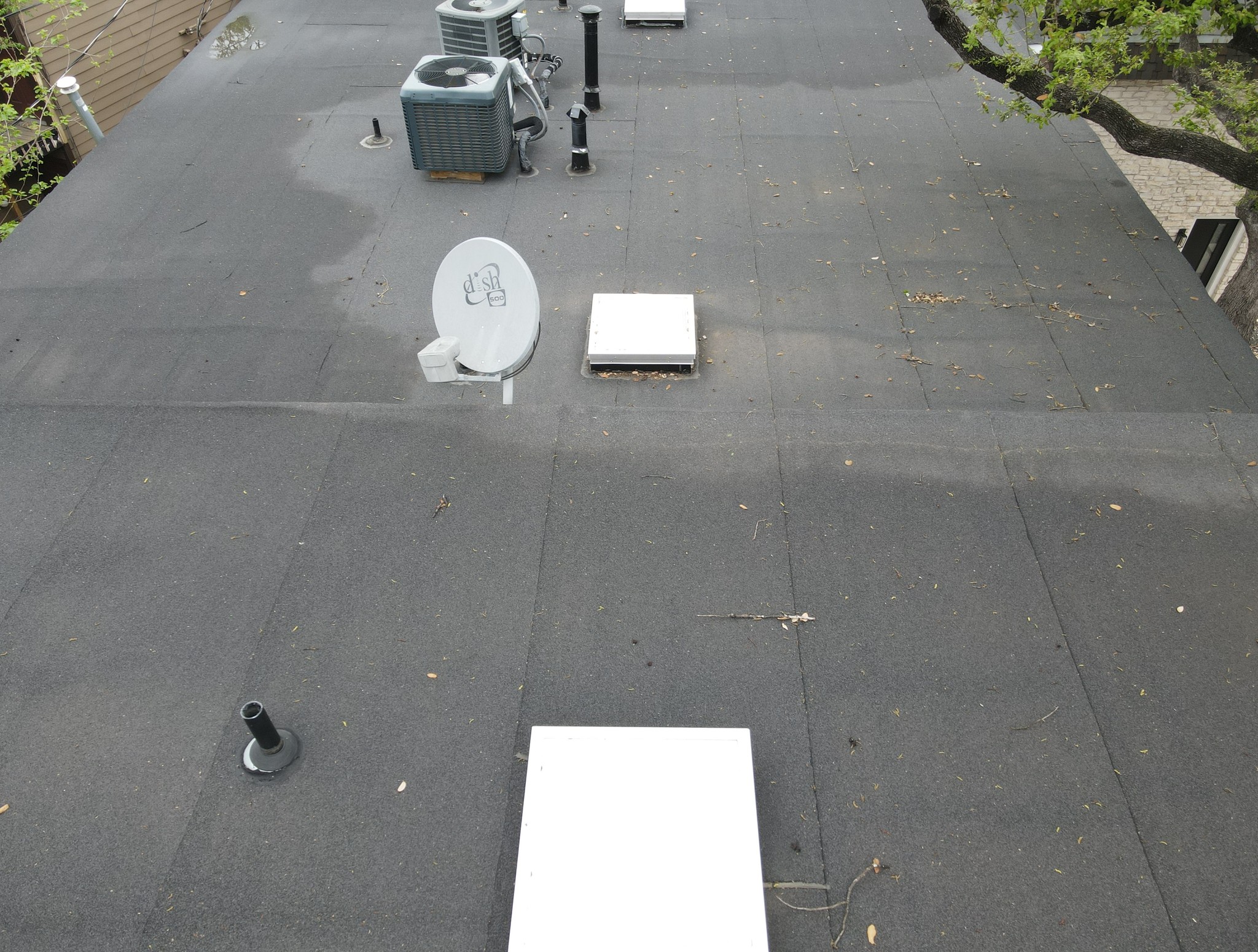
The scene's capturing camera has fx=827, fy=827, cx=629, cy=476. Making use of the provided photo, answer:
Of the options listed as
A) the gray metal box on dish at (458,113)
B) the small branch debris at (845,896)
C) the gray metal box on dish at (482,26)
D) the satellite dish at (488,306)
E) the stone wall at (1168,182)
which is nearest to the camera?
the small branch debris at (845,896)

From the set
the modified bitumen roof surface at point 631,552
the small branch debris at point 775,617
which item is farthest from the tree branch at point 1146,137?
the small branch debris at point 775,617

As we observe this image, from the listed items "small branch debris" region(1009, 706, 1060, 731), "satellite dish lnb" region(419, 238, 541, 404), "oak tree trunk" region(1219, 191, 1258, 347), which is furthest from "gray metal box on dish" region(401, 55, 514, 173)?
"oak tree trunk" region(1219, 191, 1258, 347)

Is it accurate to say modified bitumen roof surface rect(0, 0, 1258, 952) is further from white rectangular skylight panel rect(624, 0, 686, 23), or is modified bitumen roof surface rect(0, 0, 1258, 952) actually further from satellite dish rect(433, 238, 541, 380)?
white rectangular skylight panel rect(624, 0, 686, 23)

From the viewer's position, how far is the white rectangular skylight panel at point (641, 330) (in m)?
6.47

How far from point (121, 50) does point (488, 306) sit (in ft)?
46.6

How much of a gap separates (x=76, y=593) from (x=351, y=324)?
311 centimetres

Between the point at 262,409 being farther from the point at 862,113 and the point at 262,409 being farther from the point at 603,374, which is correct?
the point at 862,113

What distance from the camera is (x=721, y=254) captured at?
7.96 metres

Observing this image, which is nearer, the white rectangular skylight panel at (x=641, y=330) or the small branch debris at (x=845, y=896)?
the small branch debris at (x=845, y=896)

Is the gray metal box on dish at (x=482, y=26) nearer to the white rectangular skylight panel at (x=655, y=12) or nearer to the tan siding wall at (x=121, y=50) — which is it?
the white rectangular skylight panel at (x=655, y=12)

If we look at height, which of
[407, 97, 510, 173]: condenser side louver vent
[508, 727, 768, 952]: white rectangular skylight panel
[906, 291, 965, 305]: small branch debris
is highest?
[407, 97, 510, 173]: condenser side louver vent

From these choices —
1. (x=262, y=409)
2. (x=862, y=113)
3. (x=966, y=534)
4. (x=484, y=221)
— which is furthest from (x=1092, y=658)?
(x=862, y=113)

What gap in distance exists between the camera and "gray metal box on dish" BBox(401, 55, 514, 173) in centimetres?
850

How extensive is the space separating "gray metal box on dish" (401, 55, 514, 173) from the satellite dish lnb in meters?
4.02
